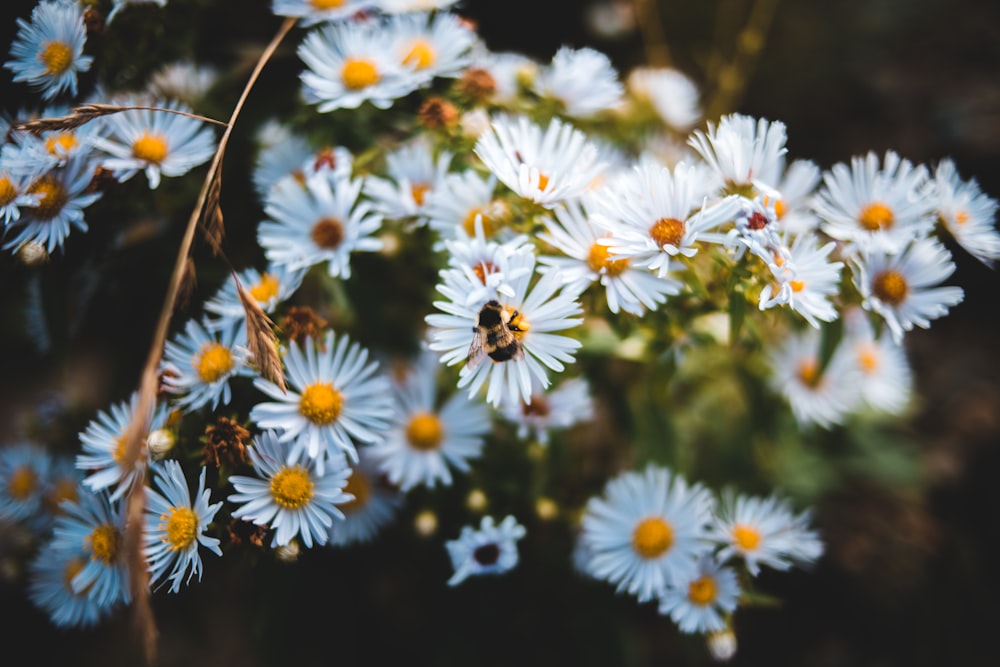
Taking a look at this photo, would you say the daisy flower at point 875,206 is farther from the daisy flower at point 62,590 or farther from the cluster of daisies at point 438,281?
the daisy flower at point 62,590

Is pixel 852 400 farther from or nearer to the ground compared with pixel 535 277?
farther from the ground

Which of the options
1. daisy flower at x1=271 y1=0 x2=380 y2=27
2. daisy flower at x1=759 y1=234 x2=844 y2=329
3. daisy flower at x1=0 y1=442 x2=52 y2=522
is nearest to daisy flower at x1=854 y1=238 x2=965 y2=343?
daisy flower at x1=759 y1=234 x2=844 y2=329

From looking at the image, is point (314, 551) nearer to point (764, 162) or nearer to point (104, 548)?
point (104, 548)

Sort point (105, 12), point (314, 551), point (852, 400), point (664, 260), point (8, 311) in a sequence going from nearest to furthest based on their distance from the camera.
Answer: point (664, 260) → point (105, 12) → point (314, 551) → point (852, 400) → point (8, 311)

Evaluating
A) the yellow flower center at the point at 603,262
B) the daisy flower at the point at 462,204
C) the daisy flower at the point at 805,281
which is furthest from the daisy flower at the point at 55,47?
the daisy flower at the point at 805,281

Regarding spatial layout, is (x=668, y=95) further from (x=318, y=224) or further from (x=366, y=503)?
(x=366, y=503)

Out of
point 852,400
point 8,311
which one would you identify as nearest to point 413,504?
point 852,400

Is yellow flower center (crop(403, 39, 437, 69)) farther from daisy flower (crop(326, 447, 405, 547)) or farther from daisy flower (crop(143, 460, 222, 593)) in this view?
daisy flower (crop(143, 460, 222, 593))

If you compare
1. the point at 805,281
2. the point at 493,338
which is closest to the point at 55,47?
the point at 493,338
